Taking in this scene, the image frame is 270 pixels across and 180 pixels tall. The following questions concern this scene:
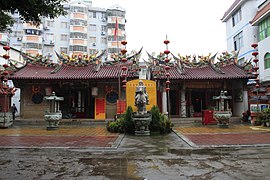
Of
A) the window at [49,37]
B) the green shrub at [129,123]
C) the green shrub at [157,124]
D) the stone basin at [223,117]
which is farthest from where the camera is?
the window at [49,37]

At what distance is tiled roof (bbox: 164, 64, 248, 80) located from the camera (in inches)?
738

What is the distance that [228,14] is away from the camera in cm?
3009

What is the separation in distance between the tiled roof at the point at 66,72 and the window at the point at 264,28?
14439 mm

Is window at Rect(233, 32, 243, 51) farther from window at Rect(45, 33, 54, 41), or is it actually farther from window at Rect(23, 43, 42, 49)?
window at Rect(45, 33, 54, 41)

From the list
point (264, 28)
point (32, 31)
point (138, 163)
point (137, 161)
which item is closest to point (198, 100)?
point (264, 28)

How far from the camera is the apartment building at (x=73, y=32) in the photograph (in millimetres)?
42094

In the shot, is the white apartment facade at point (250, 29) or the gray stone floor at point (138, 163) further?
the white apartment facade at point (250, 29)

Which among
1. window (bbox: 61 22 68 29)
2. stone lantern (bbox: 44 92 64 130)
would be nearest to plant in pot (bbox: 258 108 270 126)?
stone lantern (bbox: 44 92 64 130)

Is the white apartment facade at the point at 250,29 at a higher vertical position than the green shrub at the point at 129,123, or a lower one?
higher

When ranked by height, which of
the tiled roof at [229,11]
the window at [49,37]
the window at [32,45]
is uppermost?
the window at [49,37]

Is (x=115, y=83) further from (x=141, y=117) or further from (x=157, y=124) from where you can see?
(x=141, y=117)

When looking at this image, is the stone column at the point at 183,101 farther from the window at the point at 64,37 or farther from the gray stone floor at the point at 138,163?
the window at the point at 64,37

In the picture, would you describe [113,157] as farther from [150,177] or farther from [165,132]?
[165,132]

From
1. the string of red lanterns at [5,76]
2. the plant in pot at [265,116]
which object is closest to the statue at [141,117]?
the plant in pot at [265,116]
